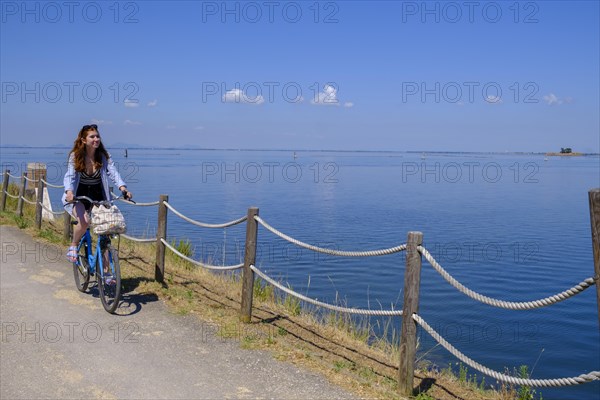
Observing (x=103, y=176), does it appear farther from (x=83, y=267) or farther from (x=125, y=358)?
(x=125, y=358)

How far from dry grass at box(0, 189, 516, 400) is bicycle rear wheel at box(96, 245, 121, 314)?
30.4 inches

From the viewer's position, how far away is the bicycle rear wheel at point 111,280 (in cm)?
732

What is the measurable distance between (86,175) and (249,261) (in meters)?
2.56

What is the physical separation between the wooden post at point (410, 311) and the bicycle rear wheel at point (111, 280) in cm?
367

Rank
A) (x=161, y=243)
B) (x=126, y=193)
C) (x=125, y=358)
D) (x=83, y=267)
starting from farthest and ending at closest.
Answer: (x=161, y=243)
(x=83, y=267)
(x=126, y=193)
(x=125, y=358)

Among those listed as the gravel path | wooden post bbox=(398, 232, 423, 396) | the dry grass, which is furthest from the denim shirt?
wooden post bbox=(398, 232, 423, 396)

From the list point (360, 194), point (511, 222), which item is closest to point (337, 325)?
point (511, 222)

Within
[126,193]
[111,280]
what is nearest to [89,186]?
[126,193]

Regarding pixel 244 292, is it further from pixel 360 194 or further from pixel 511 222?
pixel 360 194

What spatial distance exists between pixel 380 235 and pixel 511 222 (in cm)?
744

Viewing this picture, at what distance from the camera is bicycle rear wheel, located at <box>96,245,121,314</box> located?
24.0ft

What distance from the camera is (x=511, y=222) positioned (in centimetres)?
2573

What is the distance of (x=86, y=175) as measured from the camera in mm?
7922

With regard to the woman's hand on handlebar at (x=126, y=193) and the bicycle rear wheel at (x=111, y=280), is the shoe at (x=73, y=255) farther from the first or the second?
the woman's hand on handlebar at (x=126, y=193)
